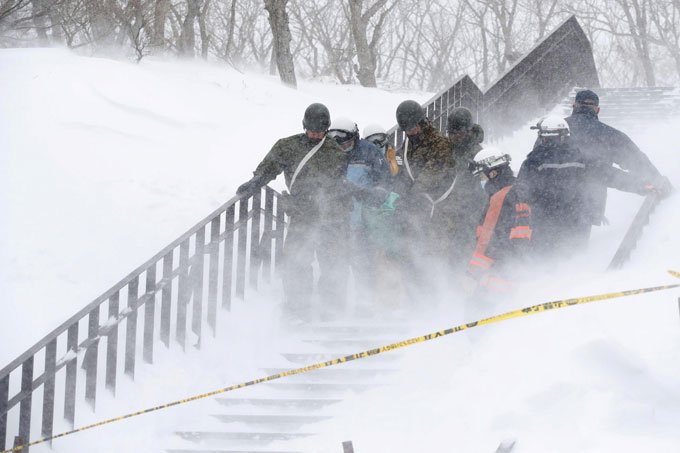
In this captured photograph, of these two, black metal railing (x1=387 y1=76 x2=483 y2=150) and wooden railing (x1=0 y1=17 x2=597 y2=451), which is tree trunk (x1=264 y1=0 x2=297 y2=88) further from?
wooden railing (x1=0 y1=17 x2=597 y2=451)

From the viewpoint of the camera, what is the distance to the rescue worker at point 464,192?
7.68 meters

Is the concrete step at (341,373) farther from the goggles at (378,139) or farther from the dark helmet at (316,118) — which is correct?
the goggles at (378,139)

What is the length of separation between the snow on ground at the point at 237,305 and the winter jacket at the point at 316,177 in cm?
107

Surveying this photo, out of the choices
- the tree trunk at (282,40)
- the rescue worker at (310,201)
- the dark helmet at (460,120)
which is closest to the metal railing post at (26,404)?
the rescue worker at (310,201)

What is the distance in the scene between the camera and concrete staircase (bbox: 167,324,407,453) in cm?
630

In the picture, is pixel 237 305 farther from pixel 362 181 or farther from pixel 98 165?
pixel 98 165

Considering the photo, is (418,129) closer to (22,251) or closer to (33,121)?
(22,251)

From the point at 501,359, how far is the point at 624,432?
1.28m

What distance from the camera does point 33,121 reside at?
10.1 metres

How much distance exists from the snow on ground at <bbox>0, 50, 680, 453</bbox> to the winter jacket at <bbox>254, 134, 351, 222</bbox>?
3.51 ft

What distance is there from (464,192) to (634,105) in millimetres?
7955

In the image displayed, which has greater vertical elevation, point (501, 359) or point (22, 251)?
point (22, 251)

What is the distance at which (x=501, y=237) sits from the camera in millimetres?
6594

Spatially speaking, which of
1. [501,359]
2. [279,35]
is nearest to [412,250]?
[501,359]
